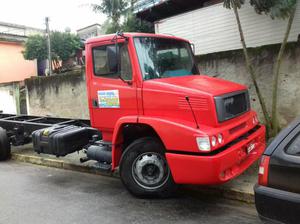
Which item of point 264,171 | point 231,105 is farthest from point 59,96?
point 264,171

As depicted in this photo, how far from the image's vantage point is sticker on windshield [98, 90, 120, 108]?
539cm

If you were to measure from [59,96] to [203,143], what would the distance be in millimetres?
8310

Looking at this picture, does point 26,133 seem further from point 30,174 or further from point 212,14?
point 212,14

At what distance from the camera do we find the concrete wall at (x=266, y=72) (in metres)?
7.26

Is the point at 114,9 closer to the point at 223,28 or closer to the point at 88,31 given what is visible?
the point at 223,28

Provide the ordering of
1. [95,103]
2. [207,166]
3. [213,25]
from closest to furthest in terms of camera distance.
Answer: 1. [207,166]
2. [95,103]
3. [213,25]

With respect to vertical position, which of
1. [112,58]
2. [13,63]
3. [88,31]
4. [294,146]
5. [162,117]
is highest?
[88,31]

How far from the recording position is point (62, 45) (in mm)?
23500

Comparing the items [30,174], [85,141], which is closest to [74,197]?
[85,141]

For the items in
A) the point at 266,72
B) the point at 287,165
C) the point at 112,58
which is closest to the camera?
→ the point at 287,165

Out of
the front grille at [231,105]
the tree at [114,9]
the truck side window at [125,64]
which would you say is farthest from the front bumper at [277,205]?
the tree at [114,9]

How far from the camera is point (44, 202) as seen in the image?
5.27m

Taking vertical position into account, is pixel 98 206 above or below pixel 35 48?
below

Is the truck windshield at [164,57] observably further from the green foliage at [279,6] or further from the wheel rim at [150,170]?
the green foliage at [279,6]
